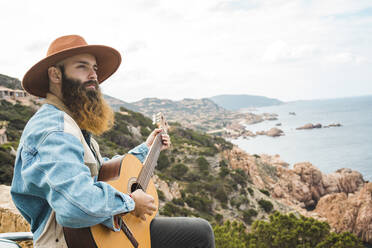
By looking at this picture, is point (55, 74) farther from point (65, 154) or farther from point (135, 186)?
point (135, 186)

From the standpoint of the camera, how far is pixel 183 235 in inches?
84.3

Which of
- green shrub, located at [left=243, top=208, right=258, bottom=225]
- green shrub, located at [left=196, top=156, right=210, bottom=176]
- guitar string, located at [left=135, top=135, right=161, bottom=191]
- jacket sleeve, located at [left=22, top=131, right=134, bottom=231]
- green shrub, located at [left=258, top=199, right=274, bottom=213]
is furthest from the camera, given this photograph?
green shrub, located at [left=196, top=156, right=210, bottom=176]

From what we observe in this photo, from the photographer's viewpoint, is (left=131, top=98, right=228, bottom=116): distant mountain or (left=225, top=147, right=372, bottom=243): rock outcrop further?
(left=131, top=98, right=228, bottom=116): distant mountain

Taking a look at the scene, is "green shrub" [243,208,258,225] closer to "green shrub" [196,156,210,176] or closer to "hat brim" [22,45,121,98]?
"green shrub" [196,156,210,176]

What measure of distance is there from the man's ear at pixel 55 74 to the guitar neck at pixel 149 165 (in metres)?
0.93

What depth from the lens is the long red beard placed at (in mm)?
1687

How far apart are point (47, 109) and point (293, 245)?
29.5ft

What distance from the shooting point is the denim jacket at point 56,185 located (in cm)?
126

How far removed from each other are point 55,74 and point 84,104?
9.7 inches

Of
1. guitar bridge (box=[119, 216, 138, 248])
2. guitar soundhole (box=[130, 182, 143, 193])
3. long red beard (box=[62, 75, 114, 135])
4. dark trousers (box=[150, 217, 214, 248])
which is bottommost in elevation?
dark trousers (box=[150, 217, 214, 248])

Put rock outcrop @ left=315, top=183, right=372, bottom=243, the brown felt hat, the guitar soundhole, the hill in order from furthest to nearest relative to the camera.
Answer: the hill < rock outcrop @ left=315, top=183, right=372, bottom=243 < the guitar soundhole < the brown felt hat

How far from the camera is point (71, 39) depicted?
168 cm

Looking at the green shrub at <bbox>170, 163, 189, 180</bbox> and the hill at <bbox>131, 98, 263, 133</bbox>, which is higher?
the green shrub at <bbox>170, 163, 189, 180</bbox>

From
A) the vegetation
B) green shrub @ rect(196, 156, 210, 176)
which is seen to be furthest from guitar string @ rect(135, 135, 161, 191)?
green shrub @ rect(196, 156, 210, 176)
